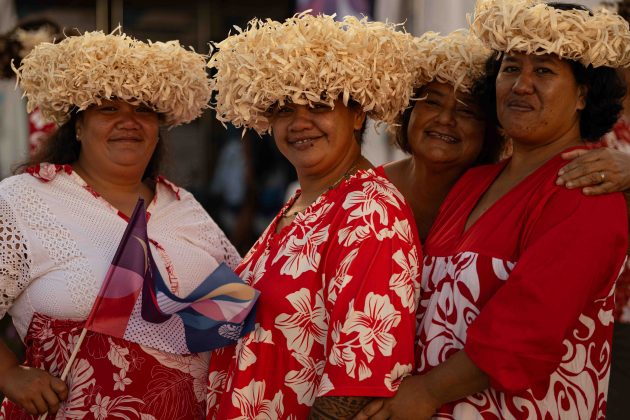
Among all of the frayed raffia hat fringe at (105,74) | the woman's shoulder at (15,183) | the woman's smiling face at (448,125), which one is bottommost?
the woman's shoulder at (15,183)

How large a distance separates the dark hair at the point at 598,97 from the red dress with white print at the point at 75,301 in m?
1.67

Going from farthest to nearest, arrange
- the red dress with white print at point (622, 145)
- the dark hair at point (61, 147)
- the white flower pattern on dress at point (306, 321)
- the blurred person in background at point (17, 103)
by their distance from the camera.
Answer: the blurred person in background at point (17, 103) < the red dress with white print at point (622, 145) < the dark hair at point (61, 147) < the white flower pattern on dress at point (306, 321)

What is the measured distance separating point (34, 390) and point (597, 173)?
2.12 metres

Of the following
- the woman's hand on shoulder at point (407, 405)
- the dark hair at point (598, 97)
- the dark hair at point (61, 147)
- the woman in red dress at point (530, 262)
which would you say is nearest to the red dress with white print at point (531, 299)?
the woman in red dress at point (530, 262)

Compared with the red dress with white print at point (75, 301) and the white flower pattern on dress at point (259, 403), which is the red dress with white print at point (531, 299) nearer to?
the white flower pattern on dress at point (259, 403)

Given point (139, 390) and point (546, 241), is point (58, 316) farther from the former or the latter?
point (546, 241)

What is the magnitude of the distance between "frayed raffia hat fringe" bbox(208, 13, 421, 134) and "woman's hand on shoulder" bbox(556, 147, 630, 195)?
2.30ft

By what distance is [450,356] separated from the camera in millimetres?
2865

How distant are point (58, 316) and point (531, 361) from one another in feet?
5.80

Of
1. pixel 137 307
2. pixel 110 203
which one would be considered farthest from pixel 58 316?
pixel 110 203

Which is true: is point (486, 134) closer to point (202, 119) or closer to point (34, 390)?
point (34, 390)

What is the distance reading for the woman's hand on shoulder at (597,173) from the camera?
8.88 ft

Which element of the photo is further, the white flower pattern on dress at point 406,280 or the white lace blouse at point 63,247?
the white lace blouse at point 63,247

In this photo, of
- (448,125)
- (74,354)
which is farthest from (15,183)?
(448,125)
